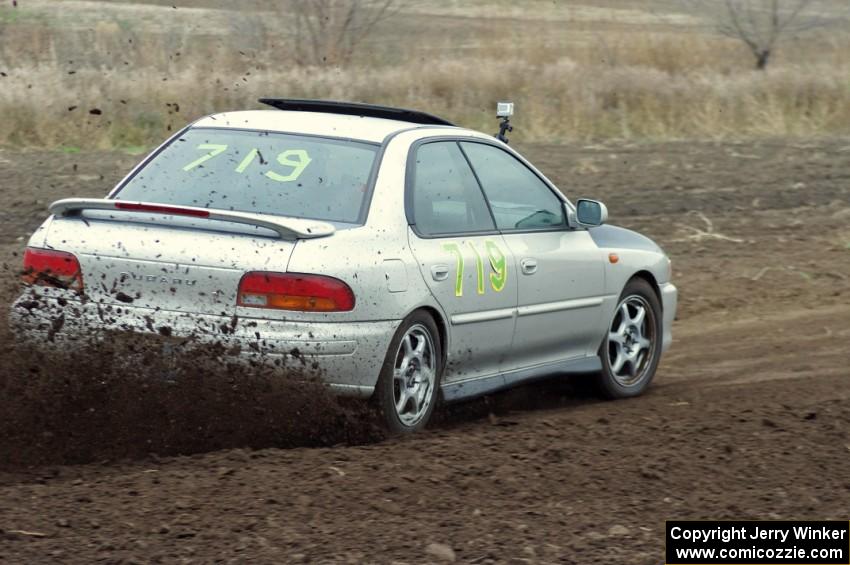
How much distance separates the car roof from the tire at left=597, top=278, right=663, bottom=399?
1.89 meters

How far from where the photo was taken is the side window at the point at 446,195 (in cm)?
706

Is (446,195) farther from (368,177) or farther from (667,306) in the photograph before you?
(667,306)

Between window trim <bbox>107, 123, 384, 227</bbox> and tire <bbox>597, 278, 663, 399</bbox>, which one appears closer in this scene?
window trim <bbox>107, 123, 384, 227</bbox>

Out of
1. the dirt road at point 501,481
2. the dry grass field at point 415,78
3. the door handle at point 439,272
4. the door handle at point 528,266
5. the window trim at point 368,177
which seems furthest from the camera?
the dry grass field at point 415,78

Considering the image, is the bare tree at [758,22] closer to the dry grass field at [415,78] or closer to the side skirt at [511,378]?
the dry grass field at [415,78]

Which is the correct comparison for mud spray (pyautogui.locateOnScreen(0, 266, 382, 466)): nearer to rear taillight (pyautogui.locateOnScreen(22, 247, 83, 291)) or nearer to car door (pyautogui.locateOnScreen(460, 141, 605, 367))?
rear taillight (pyautogui.locateOnScreen(22, 247, 83, 291))

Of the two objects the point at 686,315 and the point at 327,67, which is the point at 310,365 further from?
the point at 327,67

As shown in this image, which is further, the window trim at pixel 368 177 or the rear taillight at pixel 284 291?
the window trim at pixel 368 177

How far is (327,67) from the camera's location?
77.5 feet

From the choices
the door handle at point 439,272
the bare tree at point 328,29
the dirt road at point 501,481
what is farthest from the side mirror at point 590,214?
the bare tree at point 328,29

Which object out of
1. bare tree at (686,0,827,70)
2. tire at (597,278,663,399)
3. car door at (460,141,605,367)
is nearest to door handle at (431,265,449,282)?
car door at (460,141,605,367)

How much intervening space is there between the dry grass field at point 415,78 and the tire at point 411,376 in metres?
9.02

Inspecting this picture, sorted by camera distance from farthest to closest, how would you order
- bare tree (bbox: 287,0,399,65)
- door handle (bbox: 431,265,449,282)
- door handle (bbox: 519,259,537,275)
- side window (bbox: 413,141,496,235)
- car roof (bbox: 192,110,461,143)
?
bare tree (bbox: 287,0,399,65)
door handle (bbox: 519,259,537,275)
car roof (bbox: 192,110,461,143)
side window (bbox: 413,141,496,235)
door handle (bbox: 431,265,449,282)

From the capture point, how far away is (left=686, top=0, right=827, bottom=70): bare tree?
1144 inches
